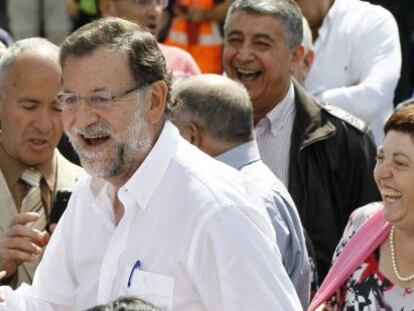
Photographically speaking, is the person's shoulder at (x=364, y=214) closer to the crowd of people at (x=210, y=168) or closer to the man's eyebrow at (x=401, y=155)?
the crowd of people at (x=210, y=168)

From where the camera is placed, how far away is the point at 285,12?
6535 millimetres

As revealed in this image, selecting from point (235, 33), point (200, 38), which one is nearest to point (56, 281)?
point (235, 33)

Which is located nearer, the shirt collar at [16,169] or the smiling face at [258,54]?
the shirt collar at [16,169]

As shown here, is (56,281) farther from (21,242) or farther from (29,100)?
(29,100)

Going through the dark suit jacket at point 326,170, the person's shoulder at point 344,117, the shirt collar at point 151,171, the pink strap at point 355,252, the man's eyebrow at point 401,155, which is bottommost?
the dark suit jacket at point 326,170

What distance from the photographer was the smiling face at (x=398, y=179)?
474 centimetres

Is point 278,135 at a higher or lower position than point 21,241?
lower

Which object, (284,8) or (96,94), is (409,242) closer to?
(96,94)

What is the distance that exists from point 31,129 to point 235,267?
186 cm

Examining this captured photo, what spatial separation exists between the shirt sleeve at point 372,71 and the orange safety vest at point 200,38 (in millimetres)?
1555

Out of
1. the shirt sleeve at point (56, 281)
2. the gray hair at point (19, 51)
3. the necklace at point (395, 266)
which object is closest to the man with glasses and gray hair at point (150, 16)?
the gray hair at point (19, 51)

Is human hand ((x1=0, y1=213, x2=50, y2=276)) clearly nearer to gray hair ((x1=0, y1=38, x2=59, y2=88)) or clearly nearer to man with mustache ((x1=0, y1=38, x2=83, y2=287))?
man with mustache ((x1=0, y1=38, x2=83, y2=287))

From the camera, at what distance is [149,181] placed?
3992 mm

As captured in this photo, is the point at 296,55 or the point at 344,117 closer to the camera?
the point at 344,117
